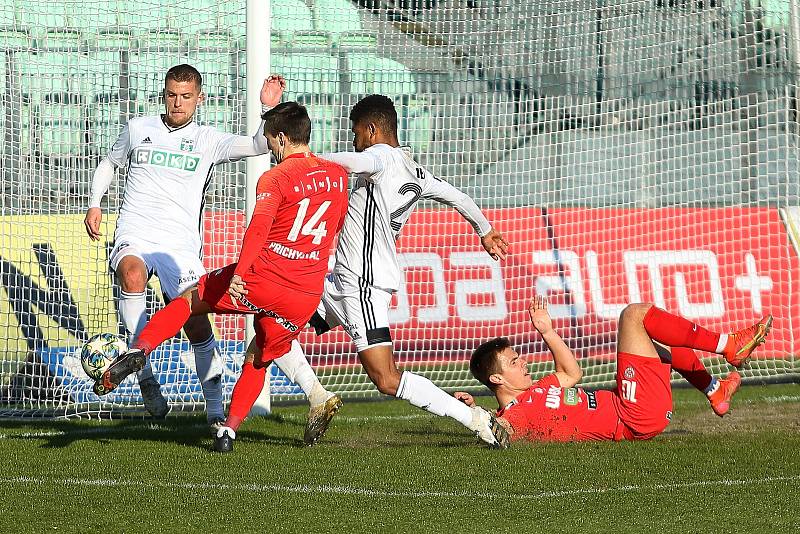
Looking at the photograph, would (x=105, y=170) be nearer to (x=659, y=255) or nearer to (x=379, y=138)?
(x=379, y=138)

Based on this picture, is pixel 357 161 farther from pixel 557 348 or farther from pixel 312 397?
pixel 557 348

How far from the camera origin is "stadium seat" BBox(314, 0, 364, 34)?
389 inches

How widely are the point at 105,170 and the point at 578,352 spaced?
4.86 m

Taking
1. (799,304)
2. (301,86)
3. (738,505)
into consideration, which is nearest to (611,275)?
(799,304)

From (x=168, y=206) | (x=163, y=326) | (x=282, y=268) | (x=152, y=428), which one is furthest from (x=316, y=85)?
(x=163, y=326)

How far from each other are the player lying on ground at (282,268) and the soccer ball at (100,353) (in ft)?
1.49

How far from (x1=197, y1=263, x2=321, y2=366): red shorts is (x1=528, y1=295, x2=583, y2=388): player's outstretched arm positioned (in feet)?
4.42

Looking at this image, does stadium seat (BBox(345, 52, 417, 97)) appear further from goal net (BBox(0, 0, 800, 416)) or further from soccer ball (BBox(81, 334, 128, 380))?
soccer ball (BBox(81, 334, 128, 380))

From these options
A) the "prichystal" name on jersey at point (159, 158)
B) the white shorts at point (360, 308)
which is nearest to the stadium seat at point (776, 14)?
the white shorts at point (360, 308)

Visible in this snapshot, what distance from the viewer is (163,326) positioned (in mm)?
6586

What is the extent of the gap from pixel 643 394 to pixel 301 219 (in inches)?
89.0

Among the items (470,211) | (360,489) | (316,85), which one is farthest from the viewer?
(316,85)

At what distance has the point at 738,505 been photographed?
204 inches

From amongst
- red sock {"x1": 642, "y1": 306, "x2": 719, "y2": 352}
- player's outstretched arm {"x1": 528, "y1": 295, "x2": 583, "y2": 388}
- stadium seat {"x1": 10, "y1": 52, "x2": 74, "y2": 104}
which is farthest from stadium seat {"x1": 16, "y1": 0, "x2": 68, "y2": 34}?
red sock {"x1": 642, "y1": 306, "x2": 719, "y2": 352}
